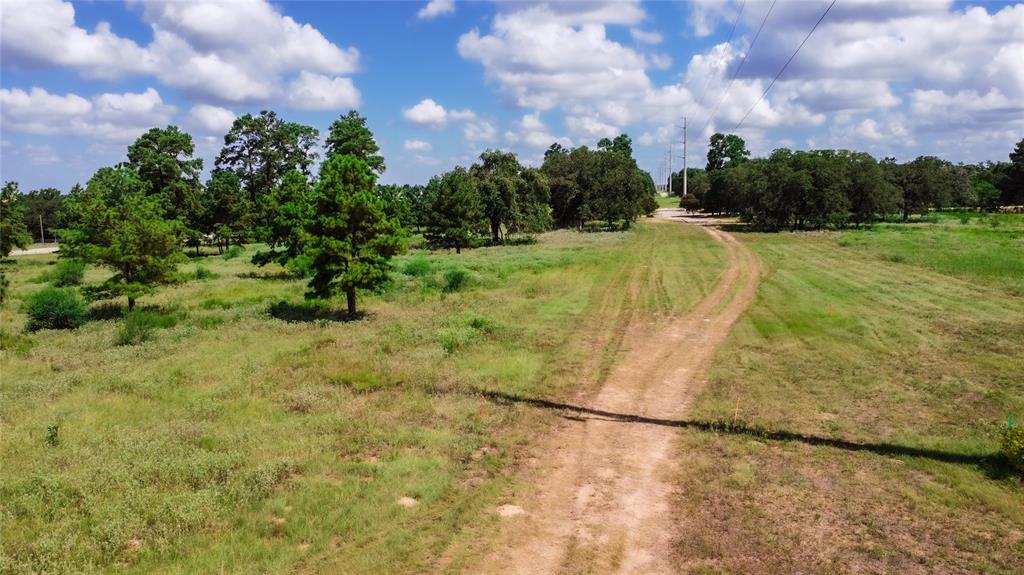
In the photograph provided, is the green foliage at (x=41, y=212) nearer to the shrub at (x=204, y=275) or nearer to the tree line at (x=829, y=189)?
the shrub at (x=204, y=275)

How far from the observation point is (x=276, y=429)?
45.1ft

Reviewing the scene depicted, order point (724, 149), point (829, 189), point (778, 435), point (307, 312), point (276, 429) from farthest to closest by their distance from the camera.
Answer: point (724, 149), point (829, 189), point (307, 312), point (276, 429), point (778, 435)

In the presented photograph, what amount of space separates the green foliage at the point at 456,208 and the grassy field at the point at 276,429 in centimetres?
2935

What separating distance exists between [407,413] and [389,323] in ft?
37.7

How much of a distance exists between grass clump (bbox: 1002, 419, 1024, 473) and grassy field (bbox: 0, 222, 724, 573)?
926 cm

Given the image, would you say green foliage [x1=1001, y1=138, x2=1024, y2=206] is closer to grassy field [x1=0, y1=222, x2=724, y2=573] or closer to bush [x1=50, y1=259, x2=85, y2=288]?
grassy field [x1=0, y1=222, x2=724, y2=573]

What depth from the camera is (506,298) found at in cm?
3119

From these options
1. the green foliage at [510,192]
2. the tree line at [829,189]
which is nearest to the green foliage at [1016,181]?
the tree line at [829,189]

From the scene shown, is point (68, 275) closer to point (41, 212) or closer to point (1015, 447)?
point (1015, 447)

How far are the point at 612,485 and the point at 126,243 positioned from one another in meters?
27.0

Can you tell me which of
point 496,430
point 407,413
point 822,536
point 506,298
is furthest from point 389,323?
point 822,536

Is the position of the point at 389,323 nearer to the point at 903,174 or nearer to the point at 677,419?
the point at 677,419

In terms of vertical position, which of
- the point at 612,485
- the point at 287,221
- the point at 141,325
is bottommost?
the point at 612,485

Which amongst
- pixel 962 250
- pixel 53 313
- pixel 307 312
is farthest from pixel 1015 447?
pixel 962 250
